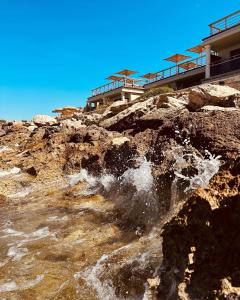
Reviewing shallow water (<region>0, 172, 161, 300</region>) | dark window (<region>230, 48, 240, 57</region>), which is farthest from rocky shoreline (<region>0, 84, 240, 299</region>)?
dark window (<region>230, 48, 240, 57</region>)

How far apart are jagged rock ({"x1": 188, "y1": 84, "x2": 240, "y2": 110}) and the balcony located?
1152 cm

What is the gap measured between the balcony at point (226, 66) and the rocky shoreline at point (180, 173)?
24.6 ft

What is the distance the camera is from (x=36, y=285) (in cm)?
409

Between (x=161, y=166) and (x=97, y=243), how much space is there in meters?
2.54

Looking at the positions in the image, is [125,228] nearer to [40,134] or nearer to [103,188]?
[103,188]

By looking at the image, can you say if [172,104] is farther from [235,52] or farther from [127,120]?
[235,52]

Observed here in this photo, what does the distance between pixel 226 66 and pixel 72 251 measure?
2223cm

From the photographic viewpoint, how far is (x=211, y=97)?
37.5ft

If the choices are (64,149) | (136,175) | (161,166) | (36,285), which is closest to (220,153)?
(161,166)

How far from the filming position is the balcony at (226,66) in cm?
2256

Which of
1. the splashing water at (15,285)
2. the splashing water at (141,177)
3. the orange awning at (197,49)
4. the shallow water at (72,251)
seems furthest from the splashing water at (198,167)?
the orange awning at (197,49)

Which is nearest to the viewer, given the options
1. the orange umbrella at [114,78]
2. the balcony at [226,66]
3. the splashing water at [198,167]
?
the splashing water at [198,167]

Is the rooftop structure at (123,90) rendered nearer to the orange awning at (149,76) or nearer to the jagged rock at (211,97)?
the orange awning at (149,76)

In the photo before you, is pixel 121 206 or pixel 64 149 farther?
pixel 64 149
